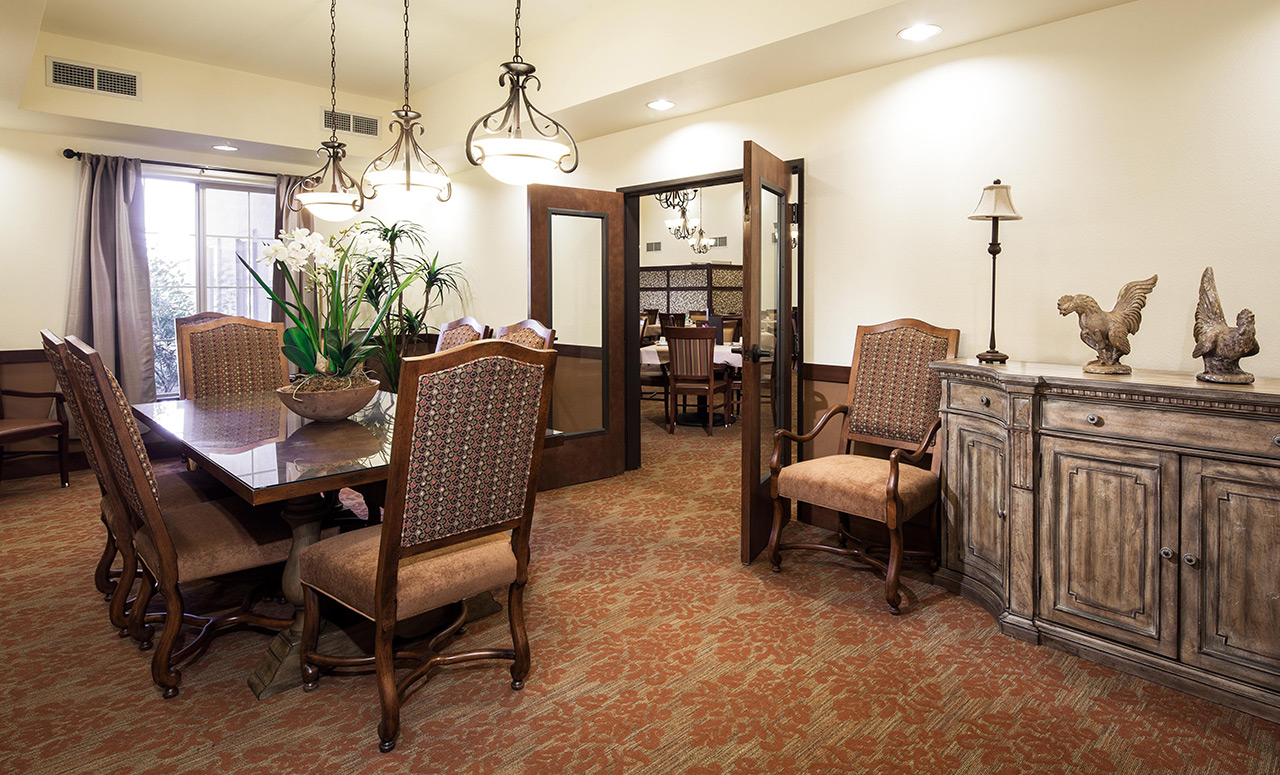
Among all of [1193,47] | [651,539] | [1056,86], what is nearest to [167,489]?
[651,539]

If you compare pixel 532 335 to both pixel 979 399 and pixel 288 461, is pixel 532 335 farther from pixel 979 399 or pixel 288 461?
pixel 979 399

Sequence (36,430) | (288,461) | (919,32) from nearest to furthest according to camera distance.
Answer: (288,461) < (919,32) < (36,430)

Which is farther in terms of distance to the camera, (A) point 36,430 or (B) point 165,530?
(A) point 36,430

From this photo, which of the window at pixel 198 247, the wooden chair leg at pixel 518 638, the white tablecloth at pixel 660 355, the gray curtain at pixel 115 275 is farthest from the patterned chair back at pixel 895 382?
the gray curtain at pixel 115 275

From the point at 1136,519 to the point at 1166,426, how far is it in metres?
0.31

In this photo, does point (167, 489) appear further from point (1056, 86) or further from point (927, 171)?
point (1056, 86)

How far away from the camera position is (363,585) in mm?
1940

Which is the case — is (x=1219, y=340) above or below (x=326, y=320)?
below

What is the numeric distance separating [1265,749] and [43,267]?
283 inches

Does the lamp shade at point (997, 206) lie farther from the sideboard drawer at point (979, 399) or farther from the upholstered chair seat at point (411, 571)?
the upholstered chair seat at point (411, 571)

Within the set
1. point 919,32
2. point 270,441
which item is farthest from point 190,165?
point 919,32

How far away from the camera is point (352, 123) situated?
6.05m

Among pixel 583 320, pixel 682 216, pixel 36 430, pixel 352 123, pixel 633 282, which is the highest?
pixel 682 216

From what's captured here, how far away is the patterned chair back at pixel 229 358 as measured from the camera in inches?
151
